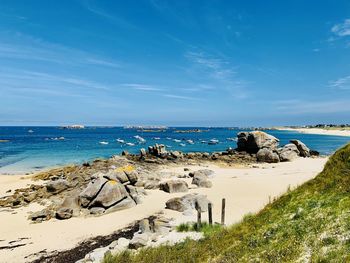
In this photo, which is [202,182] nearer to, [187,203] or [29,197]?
[187,203]

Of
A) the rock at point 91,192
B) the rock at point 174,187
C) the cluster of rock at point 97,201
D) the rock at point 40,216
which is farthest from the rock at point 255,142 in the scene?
the rock at point 40,216

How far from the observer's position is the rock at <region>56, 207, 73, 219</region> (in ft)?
75.0

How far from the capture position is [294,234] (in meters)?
10.2

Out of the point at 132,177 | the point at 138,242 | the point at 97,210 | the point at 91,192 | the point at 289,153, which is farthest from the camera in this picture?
the point at 289,153

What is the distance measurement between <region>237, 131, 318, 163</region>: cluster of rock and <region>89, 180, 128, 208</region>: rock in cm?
3358

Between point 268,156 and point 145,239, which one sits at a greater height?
point 268,156

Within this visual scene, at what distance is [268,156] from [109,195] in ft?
115

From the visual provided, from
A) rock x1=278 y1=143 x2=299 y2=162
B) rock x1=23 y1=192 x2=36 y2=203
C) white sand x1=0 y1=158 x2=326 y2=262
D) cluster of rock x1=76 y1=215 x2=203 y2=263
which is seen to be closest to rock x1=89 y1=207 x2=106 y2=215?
white sand x1=0 y1=158 x2=326 y2=262

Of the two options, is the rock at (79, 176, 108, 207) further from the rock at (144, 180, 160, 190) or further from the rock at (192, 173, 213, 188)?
the rock at (192, 173, 213, 188)

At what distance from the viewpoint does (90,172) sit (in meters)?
38.4

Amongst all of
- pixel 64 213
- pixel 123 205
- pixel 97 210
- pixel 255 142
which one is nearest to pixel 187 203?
pixel 123 205

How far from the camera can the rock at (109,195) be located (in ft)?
79.9

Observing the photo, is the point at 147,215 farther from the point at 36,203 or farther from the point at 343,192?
the point at 343,192

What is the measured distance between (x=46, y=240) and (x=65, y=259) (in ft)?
11.2
